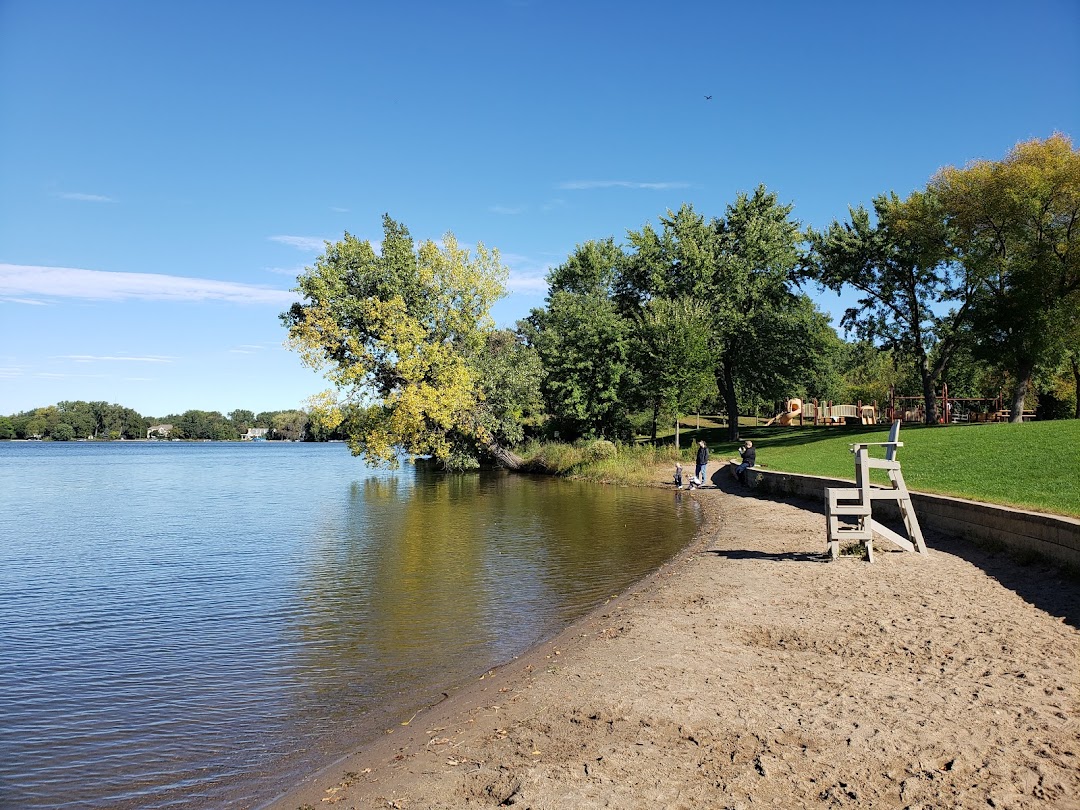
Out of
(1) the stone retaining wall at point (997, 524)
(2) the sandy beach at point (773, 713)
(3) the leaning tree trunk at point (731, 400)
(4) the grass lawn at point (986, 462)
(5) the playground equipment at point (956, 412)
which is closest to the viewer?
(2) the sandy beach at point (773, 713)

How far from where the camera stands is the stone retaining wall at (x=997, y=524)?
913 centimetres

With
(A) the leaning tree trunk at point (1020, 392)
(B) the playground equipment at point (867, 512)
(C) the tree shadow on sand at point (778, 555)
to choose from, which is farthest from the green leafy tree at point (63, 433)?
(B) the playground equipment at point (867, 512)

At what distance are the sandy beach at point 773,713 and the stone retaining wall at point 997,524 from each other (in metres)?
0.42

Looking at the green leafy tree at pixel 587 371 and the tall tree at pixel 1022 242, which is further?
the green leafy tree at pixel 587 371

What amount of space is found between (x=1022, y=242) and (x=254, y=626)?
1336 inches

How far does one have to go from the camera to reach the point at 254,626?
986cm

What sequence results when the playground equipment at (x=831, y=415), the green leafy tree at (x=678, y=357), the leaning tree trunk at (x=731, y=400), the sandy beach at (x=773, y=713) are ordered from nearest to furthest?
1. the sandy beach at (x=773, y=713)
2. the green leafy tree at (x=678, y=357)
3. the leaning tree trunk at (x=731, y=400)
4. the playground equipment at (x=831, y=415)

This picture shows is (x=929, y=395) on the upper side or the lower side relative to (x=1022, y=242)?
lower

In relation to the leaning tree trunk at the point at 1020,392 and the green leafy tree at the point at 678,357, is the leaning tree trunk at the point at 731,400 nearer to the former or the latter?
the green leafy tree at the point at 678,357

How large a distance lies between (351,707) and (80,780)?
216cm

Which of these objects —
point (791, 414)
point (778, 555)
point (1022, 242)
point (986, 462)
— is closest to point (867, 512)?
point (778, 555)

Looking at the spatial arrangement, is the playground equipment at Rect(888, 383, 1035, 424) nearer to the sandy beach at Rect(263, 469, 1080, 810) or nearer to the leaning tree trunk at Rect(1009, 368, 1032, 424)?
the leaning tree trunk at Rect(1009, 368, 1032, 424)

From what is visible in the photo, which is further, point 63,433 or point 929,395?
point 63,433

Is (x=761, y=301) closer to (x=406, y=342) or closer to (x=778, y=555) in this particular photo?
(x=406, y=342)
